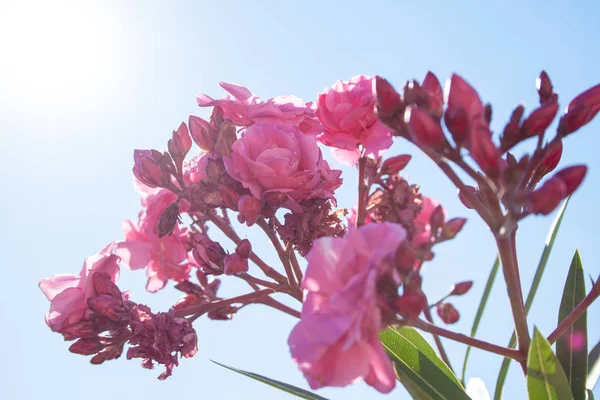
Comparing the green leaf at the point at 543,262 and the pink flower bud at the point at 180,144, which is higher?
the pink flower bud at the point at 180,144

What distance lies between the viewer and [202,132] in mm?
1140

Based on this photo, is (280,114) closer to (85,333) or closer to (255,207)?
(255,207)

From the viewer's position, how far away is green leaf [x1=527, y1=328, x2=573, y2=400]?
79cm

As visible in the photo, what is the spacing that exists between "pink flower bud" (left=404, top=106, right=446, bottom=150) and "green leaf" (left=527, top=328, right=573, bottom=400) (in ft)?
0.89

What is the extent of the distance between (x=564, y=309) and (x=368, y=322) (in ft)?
2.26

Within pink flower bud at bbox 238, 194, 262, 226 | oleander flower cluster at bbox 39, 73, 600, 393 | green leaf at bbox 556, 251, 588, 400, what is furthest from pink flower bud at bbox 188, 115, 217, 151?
green leaf at bbox 556, 251, 588, 400

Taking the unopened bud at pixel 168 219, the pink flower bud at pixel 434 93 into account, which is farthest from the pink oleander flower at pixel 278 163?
the pink flower bud at pixel 434 93

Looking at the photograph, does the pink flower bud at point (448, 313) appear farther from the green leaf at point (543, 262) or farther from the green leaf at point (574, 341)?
the green leaf at point (543, 262)

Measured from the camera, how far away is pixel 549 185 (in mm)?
751

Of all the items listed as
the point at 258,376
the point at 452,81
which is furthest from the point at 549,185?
the point at 258,376

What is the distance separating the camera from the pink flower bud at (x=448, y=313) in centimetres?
80

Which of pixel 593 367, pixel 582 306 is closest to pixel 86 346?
pixel 582 306

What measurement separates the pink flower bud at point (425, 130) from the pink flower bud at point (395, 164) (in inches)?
8.7

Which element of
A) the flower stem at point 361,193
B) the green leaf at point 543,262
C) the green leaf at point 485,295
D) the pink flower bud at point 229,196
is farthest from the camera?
the green leaf at point 485,295
